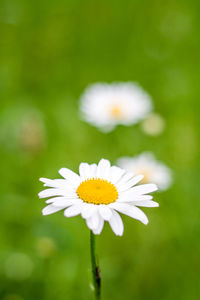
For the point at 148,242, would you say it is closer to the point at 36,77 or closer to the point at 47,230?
the point at 47,230

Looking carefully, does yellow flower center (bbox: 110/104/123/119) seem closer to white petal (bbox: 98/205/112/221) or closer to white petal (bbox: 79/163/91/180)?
white petal (bbox: 79/163/91/180)

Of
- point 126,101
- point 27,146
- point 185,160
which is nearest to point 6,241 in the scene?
point 27,146

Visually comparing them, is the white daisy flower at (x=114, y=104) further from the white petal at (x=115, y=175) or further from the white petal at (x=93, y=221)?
the white petal at (x=93, y=221)

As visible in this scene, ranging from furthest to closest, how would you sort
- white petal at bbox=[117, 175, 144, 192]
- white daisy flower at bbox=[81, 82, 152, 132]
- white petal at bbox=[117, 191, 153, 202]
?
white daisy flower at bbox=[81, 82, 152, 132] → white petal at bbox=[117, 175, 144, 192] → white petal at bbox=[117, 191, 153, 202]

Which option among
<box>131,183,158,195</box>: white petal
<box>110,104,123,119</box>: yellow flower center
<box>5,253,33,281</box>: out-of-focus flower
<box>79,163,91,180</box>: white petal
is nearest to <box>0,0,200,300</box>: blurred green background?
<box>5,253,33,281</box>: out-of-focus flower

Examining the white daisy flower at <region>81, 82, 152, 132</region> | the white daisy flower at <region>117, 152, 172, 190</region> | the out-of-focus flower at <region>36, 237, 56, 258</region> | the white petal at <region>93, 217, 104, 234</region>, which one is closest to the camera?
the white petal at <region>93, 217, 104, 234</region>

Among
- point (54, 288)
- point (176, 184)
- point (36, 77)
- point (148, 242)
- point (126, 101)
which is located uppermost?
point (36, 77)

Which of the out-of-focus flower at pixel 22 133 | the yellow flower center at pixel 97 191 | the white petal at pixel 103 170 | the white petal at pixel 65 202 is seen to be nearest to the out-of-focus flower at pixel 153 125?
the out-of-focus flower at pixel 22 133
